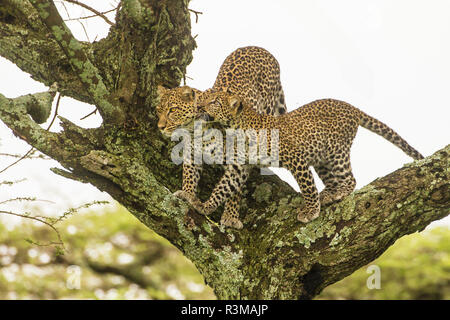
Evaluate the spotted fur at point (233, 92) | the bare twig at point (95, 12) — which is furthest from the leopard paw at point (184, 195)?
the bare twig at point (95, 12)

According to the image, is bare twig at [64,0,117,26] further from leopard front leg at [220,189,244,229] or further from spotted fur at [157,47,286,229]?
leopard front leg at [220,189,244,229]

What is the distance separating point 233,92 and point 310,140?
138 cm

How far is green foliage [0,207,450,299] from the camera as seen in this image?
1379 cm

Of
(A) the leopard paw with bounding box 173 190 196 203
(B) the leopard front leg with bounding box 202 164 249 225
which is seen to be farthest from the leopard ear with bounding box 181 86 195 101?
(A) the leopard paw with bounding box 173 190 196 203

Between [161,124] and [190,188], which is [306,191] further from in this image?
[161,124]

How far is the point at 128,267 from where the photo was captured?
596 inches

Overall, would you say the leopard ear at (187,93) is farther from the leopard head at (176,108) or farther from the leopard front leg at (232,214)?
the leopard front leg at (232,214)

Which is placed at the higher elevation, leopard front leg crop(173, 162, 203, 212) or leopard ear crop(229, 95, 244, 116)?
leopard ear crop(229, 95, 244, 116)

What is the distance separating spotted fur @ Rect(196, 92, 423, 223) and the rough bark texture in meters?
0.39

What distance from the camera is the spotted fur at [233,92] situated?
6703mm

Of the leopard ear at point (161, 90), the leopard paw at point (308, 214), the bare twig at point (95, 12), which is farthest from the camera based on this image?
the bare twig at point (95, 12)

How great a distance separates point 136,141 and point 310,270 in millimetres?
2403
